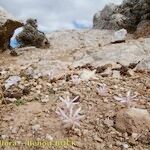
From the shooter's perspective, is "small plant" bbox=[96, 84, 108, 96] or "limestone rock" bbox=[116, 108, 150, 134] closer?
"limestone rock" bbox=[116, 108, 150, 134]

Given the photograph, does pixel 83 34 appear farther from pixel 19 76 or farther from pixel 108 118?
pixel 108 118

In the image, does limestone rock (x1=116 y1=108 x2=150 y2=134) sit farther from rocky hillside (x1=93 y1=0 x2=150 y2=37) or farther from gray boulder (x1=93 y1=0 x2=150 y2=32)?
gray boulder (x1=93 y1=0 x2=150 y2=32)

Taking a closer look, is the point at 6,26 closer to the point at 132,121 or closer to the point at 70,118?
the point at 70,118

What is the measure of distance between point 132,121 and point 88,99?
1173mm

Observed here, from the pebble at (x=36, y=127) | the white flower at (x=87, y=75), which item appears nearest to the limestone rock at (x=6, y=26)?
the white flower at (x=87, y=75)

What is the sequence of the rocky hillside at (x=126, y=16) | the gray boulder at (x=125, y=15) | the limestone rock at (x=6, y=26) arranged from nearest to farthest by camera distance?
the limestone rock at (x=6, y=26) < the rocky hillside at (x=126, y=16) < the gray boulder at (x=125, y=15)

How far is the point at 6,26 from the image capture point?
12961 mm

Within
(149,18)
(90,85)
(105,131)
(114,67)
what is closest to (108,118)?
(105,131)

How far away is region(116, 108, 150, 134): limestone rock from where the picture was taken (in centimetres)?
509

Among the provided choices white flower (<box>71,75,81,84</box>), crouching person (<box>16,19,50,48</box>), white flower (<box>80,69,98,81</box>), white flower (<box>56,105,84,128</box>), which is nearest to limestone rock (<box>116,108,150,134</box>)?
white flower (<box>56,105,84,128</box>)

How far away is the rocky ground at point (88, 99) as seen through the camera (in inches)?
199

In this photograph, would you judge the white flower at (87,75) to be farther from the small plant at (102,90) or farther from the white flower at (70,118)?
the white flower at (70,118)

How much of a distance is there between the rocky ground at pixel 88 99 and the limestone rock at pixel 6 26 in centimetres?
407

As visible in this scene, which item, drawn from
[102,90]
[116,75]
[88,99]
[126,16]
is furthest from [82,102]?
[126,16]
